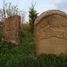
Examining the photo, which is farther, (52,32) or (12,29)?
(12,29)

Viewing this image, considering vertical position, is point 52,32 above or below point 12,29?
below

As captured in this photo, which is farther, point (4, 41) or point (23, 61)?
point (4, 41)

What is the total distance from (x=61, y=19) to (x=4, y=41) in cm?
424

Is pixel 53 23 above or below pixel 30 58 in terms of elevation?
above

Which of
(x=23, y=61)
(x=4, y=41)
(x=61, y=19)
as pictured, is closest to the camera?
(x=23, y=61)

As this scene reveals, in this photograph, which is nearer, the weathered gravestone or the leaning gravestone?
the leaning gravestone

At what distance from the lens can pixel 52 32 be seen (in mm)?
8547

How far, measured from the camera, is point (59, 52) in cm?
860

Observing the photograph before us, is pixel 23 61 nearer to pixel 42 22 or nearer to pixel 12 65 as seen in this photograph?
pixel 12 65

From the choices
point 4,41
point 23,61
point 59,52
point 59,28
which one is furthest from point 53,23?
point 4,41

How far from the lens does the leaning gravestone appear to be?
8.52m

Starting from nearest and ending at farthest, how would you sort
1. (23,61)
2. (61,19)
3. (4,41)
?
1. (23,61)
2. (61,19)
3. (4,41)

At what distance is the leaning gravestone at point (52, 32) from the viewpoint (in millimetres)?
8516

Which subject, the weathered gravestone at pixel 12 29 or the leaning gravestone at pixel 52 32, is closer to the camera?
the leaning gravestone at pixel 52 32
